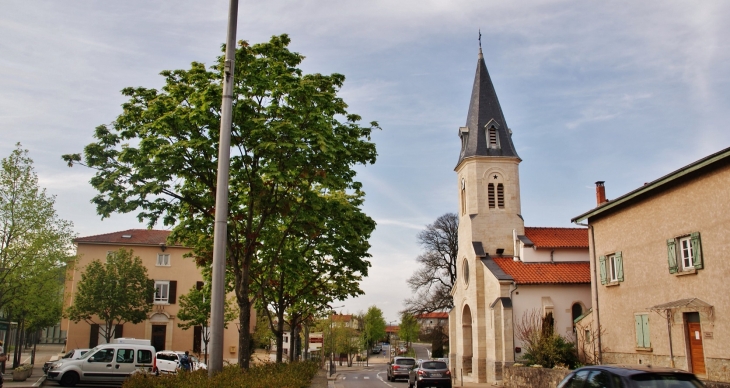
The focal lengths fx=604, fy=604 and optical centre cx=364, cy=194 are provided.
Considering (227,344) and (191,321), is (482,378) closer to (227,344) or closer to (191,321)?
(191,321)

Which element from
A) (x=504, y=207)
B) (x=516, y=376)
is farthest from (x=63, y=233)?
(x=504, y=207)

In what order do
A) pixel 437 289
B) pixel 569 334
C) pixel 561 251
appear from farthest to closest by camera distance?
pixel 437 289 → pixel 561 251 → pixel 569 334

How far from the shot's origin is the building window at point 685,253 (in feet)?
62.2

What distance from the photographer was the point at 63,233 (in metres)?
31.9

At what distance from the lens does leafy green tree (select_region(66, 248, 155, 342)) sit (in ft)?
146

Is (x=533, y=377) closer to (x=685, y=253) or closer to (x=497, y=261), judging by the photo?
(x=685, y=253)

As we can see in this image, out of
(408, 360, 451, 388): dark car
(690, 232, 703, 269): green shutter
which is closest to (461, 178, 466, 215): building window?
(408, 360, 451, 388): dark car

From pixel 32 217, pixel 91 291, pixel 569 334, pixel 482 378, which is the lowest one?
pixel 482 378

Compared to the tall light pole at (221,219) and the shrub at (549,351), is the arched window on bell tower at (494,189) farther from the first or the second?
the tall light pole at (221,219)

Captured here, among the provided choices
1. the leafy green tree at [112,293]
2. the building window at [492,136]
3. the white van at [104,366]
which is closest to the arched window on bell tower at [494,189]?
the building window at [492,136]

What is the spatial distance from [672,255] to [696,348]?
3050mm

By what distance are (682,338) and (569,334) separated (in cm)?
1719

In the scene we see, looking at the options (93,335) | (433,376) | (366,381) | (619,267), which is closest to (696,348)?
(619,267)

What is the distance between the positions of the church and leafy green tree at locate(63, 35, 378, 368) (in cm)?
2159
